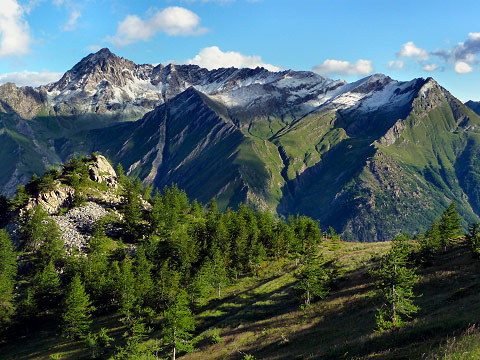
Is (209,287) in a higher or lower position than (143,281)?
lower

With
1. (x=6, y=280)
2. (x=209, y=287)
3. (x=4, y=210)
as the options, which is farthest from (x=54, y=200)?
(x=209, y=287)

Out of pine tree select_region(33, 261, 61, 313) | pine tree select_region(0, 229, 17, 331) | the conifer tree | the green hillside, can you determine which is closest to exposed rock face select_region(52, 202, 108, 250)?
the green hillside

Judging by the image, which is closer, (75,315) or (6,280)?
(75,315)

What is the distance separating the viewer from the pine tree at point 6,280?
79.9m

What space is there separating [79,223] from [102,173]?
37077 millimetres

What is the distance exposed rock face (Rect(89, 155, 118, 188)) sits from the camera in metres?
148

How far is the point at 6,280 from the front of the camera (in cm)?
8794

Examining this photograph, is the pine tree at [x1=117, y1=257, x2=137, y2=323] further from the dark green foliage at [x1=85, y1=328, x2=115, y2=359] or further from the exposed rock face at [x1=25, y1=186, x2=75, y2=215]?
the exposed rock face at [x1=25, y1=186, x2=75, y2=215]

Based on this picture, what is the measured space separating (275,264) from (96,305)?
54.5m

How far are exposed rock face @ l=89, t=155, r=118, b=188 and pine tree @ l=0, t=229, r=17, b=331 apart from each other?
5251 cm

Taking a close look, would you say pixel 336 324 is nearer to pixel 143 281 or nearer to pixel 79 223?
pixel 143 281

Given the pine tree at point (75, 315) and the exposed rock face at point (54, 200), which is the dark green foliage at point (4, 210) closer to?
the exposed rock face at point (54, 200)

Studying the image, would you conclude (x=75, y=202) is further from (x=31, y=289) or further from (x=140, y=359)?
(x=140, y=359)

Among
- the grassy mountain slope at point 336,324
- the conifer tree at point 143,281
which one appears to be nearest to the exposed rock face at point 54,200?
the grassy mountain slope at point 336,324
